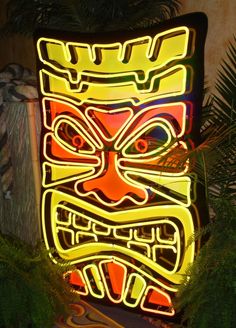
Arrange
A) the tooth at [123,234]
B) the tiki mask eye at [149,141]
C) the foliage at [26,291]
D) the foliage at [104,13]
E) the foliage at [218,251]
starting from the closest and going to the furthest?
1. the foliage at [218,251]
2. the foliage at [26,291]
3. the tiki mask eye at [149,141]
4. the tooth at [123,234]
5. the foliage at [104,13]

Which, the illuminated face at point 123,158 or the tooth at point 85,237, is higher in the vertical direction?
the illuminated face at point 123,158

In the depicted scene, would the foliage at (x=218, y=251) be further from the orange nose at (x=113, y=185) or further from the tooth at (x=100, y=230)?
the tooth at (x=100, y=230)

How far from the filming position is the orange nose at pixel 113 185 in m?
2.13

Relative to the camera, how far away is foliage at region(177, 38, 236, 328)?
1.64 metres

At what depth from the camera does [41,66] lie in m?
2.23

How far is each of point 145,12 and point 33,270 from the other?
1.61 metres

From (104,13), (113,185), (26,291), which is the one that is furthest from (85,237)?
(104,13)

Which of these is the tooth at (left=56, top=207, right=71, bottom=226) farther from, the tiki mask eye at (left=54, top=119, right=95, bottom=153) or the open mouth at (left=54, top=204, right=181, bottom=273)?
the tiki mask eye at (left=54, top=119, right=95, bottom=153)

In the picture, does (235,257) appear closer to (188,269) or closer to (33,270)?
(188,269)

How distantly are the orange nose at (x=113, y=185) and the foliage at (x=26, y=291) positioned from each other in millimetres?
431

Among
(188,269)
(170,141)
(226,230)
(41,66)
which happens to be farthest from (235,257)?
(41,66)

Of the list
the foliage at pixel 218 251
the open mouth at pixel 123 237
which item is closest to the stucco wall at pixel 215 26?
the foliage at pixel 218 251

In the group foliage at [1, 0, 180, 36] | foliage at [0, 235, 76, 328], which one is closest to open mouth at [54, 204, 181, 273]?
foliage at [0, 235, 76, 328]

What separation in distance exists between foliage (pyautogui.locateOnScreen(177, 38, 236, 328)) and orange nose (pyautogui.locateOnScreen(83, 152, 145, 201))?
15.3 inches
